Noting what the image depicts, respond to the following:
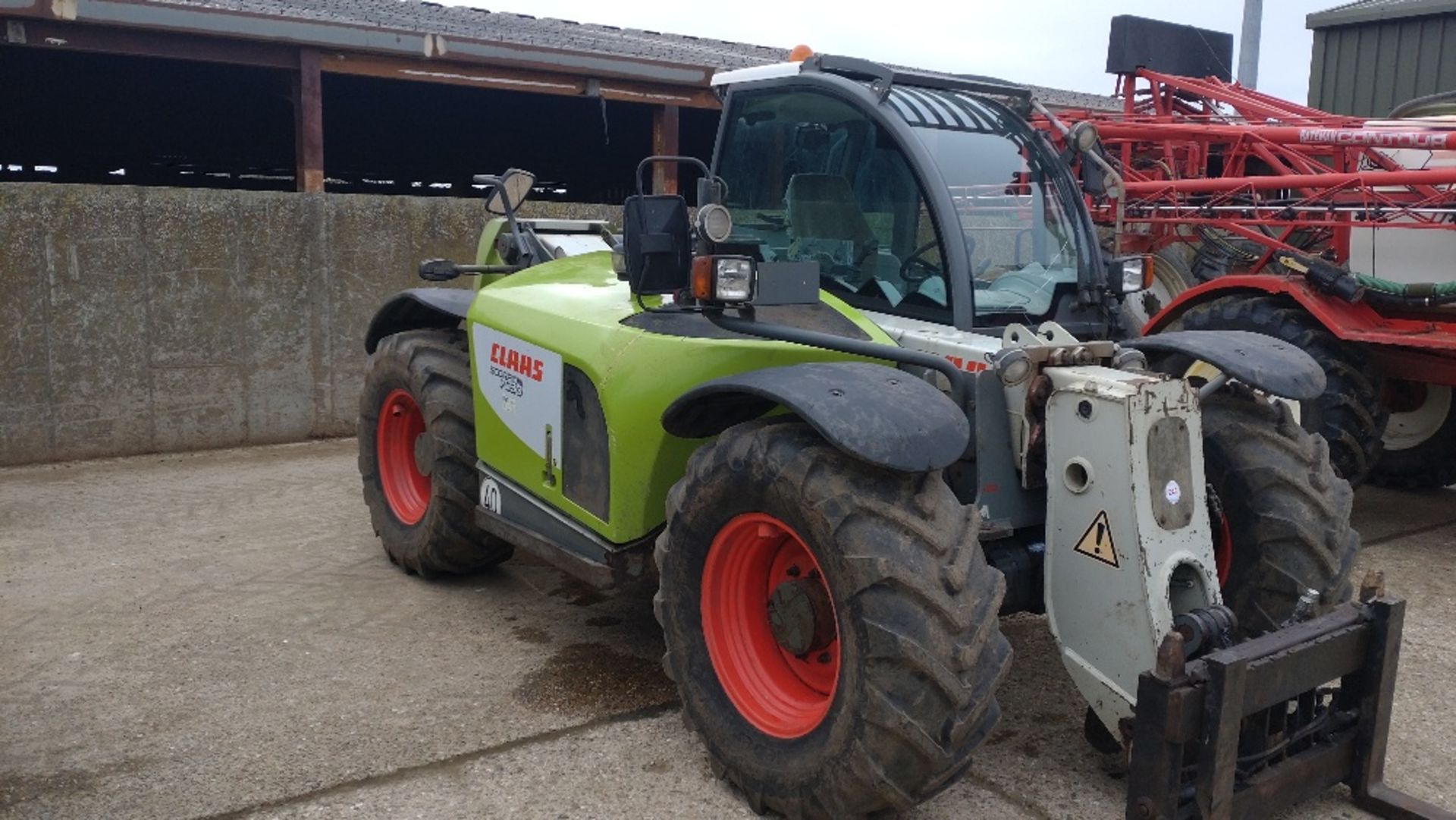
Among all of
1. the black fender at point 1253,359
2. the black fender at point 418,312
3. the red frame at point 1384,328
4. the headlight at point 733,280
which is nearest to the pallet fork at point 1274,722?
the black fender at point 1253,359

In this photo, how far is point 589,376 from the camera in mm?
4020

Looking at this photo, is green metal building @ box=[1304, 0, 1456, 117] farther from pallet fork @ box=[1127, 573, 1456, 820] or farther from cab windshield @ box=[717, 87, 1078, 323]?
pallet fork @ box=[1127, 573, 1456, 820]

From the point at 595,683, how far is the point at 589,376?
106 centimetres

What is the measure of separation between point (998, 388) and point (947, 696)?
3.09ft

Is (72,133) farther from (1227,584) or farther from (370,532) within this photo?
(1227,584)

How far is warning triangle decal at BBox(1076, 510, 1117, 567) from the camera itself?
122 inches

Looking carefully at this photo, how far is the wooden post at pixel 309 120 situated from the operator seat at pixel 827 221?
5.84 metres

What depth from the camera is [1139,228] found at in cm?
791

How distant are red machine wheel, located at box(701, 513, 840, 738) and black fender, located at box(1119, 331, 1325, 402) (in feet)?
4.15

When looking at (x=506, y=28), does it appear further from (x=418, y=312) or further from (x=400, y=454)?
(x=400, y=454)

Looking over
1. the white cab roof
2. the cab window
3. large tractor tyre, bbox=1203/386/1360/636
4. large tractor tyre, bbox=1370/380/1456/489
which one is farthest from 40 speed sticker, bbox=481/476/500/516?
large tractor tyre, bbox=1370/380/1456/489

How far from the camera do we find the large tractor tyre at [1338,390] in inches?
243

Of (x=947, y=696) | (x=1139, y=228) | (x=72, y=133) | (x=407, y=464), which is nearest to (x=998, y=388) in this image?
(x=947, y=696)

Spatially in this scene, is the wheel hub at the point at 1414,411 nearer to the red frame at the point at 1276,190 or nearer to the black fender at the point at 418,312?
the red frame at the point at 1276,190
